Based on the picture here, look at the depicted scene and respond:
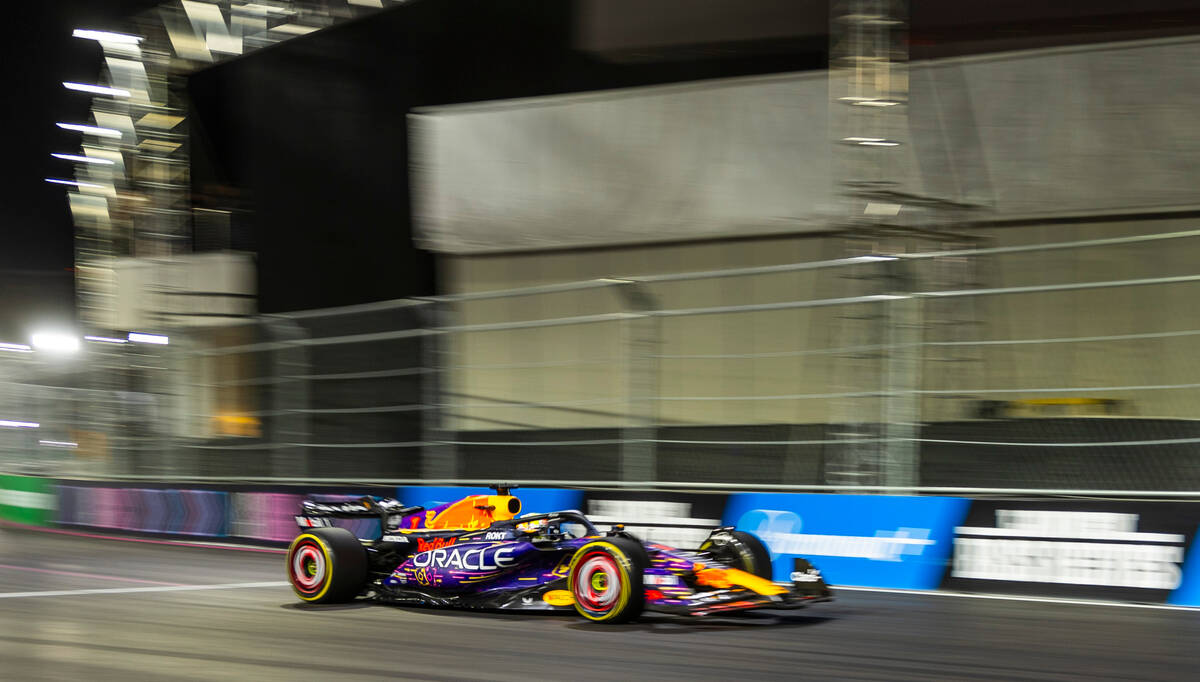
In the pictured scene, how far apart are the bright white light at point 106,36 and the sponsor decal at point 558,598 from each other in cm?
1506

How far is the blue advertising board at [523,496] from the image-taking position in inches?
393

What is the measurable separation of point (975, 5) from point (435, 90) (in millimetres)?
7824

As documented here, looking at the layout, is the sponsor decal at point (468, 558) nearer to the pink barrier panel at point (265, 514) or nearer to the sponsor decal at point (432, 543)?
the sponsor decal at point (432, 543)

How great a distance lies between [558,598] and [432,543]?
1.09 m

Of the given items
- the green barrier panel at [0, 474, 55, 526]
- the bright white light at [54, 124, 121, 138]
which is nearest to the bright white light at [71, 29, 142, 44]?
the bright white light at [54, 124, 121, 138]

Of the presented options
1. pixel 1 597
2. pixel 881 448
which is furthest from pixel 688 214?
pixel 1 597

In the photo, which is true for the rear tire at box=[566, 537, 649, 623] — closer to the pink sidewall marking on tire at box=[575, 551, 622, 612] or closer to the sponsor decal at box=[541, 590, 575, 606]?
the pink sidewall marking on tire at box=[575, 551, 622, 612]

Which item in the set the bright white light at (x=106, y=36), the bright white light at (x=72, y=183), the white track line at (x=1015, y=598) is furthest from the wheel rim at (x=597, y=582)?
the bright white light at (x=72, y=183)

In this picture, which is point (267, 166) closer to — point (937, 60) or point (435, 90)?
point (435, 90)

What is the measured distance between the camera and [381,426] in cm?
1196

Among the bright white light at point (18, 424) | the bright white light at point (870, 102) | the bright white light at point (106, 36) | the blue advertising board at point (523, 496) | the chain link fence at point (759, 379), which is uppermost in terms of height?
the bright white light at point (106, 36)

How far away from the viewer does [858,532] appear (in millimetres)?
8352

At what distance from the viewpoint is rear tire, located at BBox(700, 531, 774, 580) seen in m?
6.85

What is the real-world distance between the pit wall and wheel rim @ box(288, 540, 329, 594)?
4.21 feet
